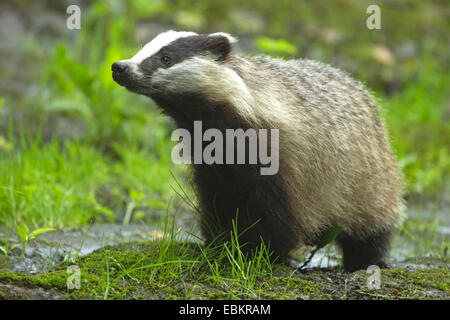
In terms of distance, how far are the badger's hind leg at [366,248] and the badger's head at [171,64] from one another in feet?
5.74

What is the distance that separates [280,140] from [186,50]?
0.78 m

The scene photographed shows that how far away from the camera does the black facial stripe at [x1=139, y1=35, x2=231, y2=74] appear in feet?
11.3

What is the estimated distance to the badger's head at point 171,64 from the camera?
3.40m

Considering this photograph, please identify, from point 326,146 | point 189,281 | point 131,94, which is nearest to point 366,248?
point 326,146

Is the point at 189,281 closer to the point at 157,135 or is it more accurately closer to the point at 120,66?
the point at 120,66

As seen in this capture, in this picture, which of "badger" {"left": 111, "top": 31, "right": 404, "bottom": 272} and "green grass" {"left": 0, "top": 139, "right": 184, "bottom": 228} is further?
"green grass" {"left": 0, "top": 139, "right": 184, "bottom": 228}

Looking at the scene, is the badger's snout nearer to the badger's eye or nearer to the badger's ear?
the badger's eye

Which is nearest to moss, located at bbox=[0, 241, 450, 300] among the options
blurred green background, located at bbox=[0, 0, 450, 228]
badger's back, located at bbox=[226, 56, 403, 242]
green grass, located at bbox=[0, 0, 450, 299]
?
green grass, located at bbox=[0, 0, 450, 299]

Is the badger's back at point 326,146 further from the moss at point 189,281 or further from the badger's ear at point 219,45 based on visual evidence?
the moss at point 189,281

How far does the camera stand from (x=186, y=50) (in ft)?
11.7

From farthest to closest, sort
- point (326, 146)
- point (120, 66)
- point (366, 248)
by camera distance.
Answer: point (366, 248), point (326, 146), point (120, 66)

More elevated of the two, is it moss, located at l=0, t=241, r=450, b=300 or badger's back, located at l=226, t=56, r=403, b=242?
badger's back, located at l=226, t=56, r=403, b=242
